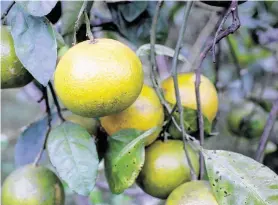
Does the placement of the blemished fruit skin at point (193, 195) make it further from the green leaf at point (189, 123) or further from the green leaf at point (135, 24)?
the green leaf at point (135, 24)

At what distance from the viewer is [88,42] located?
2.85 ft

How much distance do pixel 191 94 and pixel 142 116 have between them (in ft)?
0.38

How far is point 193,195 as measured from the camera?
0.87 metres

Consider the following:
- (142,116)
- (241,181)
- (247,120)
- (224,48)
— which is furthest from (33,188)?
(224,48)

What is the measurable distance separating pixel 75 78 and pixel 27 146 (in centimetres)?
45

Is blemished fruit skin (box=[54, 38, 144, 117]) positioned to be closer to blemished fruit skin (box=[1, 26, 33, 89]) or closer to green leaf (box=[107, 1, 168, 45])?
blemished fruit skin (box=[1, 26, 33, 89])

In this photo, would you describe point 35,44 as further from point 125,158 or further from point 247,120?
point 247,120

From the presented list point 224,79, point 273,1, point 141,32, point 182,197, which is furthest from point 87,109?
point 224,79

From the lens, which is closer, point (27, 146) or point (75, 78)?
point (75, 78)

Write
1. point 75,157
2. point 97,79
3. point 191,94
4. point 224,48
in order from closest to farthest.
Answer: point 97,79
point 75,157
point 191,94
point 224,48

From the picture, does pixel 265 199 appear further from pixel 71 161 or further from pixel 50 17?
pixel 50 17

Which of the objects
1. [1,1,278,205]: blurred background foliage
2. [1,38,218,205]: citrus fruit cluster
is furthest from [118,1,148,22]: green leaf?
[1,38,218,205]: citrus fruit cluster

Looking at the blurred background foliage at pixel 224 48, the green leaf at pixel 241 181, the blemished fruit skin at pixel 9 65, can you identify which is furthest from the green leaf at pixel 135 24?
the green leaf at pixel 241 181

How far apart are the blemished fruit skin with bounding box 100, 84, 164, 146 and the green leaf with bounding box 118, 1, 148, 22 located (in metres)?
0.39
